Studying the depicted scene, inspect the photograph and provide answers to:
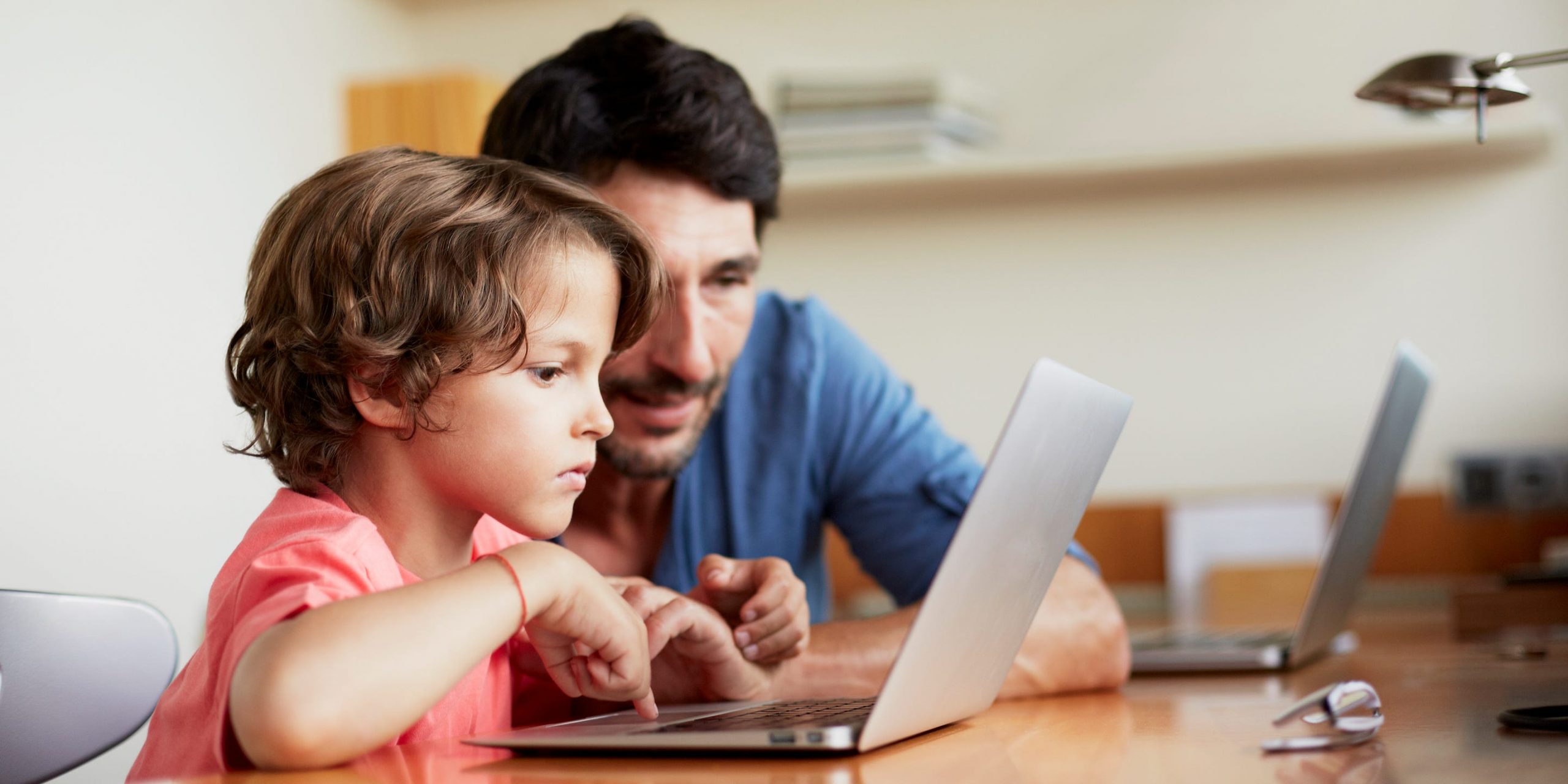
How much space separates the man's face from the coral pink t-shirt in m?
0.48

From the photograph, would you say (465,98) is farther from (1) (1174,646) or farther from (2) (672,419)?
(1) (1174,646)

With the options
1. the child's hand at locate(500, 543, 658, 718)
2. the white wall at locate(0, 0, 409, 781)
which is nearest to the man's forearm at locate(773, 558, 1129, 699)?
the child's hand at locate(500, 543, 658, 718)

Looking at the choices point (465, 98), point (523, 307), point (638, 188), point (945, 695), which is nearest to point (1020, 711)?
point (945, 695)

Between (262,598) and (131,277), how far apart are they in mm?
1441

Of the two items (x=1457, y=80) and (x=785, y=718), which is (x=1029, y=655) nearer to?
(x=785, y=718)

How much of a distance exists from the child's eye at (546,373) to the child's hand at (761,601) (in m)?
0.17

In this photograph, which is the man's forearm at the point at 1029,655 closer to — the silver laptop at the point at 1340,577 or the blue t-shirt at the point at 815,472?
the silver laptop at the point at 1340,577

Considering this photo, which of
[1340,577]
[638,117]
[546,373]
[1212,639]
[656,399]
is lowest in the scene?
[1212,639]

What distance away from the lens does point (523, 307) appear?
91cm

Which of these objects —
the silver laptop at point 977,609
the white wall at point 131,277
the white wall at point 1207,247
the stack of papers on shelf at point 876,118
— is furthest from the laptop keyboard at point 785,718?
the white wall at point 1207,247

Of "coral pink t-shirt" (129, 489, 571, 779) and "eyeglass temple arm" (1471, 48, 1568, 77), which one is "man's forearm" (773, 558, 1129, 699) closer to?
"coral pink t-shirt" (129, 489, 571, 779)

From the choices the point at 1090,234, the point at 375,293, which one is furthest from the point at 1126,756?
the point at 1090,234

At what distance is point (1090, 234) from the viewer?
2691 mm

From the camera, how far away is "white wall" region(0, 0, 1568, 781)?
2.16 metres
